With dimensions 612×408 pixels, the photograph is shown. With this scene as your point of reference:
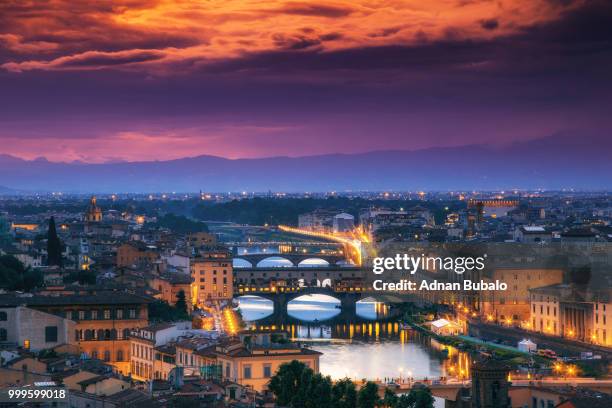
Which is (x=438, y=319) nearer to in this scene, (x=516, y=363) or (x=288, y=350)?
(x=516, y=363)

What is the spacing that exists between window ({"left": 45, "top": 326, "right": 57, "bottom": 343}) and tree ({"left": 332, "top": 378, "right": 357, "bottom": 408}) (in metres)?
5.00

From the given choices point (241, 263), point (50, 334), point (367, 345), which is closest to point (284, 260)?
point (241, 263)

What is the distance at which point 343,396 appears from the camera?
16781 millimetres

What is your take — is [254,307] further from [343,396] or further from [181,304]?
[343,396]

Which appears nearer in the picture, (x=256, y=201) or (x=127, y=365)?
(x=127, y=365)

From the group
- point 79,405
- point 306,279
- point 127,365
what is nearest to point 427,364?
point 127,365

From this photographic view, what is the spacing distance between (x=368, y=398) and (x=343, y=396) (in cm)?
50

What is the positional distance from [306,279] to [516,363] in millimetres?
22218

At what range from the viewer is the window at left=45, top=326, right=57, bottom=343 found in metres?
20.3

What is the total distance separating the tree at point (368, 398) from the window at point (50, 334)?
5.45 metres

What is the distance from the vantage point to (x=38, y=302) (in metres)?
21.8

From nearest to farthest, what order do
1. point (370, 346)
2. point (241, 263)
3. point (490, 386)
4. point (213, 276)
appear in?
1. point (490, 386)
2. point (370, 346)
3. point (213, 276)
4. point (241, 263)

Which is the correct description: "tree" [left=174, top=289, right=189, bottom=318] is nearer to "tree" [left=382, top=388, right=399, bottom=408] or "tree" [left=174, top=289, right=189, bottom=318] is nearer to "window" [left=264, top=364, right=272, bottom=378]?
"window" [left=264, top=364, right=272, bottom=378]

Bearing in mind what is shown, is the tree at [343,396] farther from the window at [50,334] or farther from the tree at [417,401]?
the window at [50,334]
